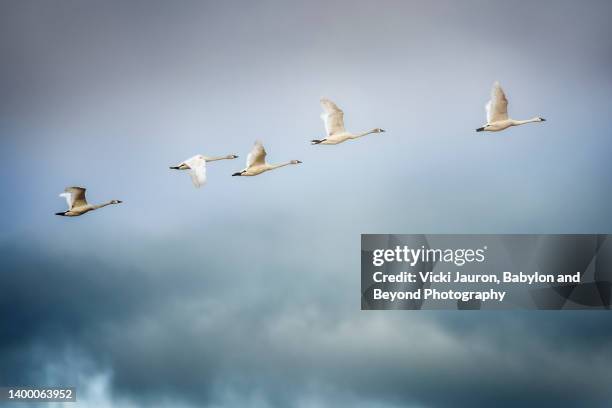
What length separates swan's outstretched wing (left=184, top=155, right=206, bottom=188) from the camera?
1145cm

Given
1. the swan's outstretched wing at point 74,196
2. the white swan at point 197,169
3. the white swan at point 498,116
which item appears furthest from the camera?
the swan's outstretched wing at point 74,196

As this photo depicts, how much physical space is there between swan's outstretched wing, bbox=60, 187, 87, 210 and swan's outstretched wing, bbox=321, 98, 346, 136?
272cm

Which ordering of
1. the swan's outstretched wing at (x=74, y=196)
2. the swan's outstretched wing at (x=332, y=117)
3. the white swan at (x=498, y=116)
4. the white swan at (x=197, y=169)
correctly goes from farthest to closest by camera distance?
1. the swan's outstretched wing at (x=74, y=196)
2. the swan's outstretched wing at (x=332, y=117)
3. the white swan at (x=498, y=116)
4. the white swan at (x=197, y=169)

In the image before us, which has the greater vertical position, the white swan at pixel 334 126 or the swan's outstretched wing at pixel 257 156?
the white swan at pixel 334 126

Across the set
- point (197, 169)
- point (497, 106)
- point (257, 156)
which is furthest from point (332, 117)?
point (497, 106)

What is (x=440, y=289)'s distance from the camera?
11750 millimetres

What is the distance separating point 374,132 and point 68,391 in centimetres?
431

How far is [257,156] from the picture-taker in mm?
11883

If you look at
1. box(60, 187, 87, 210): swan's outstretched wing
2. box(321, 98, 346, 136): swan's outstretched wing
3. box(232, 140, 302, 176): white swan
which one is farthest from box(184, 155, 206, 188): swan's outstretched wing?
box(321, 98, 346, 136): swan's outstretched wing

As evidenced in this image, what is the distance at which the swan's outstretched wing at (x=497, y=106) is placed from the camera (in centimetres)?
1149

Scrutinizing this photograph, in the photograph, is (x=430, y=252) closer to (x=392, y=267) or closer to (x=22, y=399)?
(x=392, y=267)

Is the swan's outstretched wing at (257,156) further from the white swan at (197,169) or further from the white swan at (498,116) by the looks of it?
the white swan at (498,116)

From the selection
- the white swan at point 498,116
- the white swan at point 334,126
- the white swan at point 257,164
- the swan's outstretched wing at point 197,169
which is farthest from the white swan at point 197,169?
the white swan at point 498,116

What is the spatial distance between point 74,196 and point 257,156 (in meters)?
2.02
